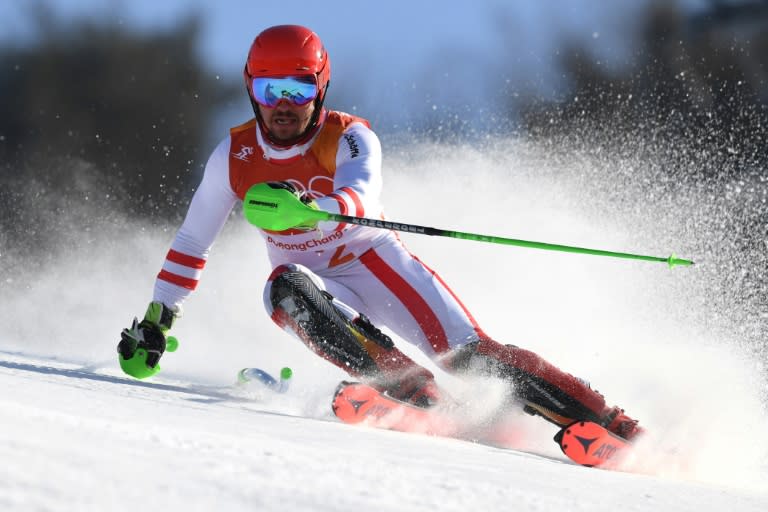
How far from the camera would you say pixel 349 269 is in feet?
14.2

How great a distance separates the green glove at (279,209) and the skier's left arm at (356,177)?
10cm

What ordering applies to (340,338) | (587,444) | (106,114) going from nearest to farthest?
(587,444), (340,338), (106,114)

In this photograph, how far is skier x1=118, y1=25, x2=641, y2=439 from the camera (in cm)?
370

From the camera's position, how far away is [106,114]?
2411 centimetres

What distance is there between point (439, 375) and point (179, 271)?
1391 mm

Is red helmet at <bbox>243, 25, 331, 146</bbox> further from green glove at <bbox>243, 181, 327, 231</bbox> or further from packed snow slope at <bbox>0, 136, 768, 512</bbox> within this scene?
packed snow slope at <bbox>0, 136, 768, 512</bbox>

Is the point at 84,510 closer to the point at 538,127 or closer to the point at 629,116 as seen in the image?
the point at 538,127

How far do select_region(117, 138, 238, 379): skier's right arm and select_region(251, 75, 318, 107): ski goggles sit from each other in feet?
1.03

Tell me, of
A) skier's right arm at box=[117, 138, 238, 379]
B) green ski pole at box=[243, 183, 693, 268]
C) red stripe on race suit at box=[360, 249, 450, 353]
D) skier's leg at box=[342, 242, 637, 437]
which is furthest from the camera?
skier's right arm at box=[117, 138, 238, 379]

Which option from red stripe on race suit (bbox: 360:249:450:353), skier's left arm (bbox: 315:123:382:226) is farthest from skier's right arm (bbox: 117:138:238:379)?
red stripe on race suit (bbox: 360:249:450:353)

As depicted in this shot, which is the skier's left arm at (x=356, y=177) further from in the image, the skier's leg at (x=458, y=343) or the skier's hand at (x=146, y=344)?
the skier's hand at (x=146, y=344)

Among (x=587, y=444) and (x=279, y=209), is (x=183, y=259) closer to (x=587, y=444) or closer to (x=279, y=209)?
(x=279, y=209)

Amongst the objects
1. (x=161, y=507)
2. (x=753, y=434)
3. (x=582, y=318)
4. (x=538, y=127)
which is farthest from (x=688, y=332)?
(x=538, y=127)

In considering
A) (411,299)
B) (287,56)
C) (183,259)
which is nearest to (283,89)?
(287,56)
